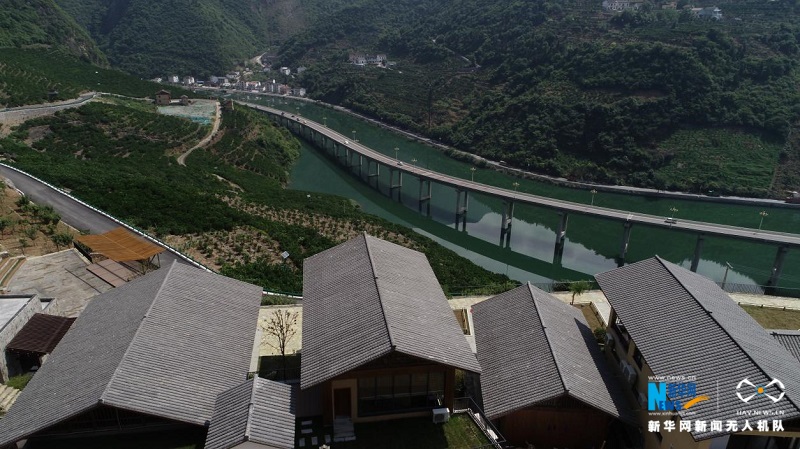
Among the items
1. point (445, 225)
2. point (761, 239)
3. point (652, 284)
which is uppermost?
point (652, 284)

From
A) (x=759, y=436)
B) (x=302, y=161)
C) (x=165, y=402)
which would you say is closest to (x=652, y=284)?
(x=759, y=436)

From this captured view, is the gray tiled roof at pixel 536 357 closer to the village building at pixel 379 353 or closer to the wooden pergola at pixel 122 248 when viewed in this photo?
the village building at pixel 379 353

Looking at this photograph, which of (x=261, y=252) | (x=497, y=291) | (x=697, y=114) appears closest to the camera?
(x=497, y=291)

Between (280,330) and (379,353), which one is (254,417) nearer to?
(379,353)

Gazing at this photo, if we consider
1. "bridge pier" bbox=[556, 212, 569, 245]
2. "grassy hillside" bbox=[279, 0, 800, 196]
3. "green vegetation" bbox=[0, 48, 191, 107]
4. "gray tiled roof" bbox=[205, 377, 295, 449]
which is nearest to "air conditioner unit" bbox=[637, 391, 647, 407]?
"gray tiled roof" bbox=[205, 377, 295, 449]

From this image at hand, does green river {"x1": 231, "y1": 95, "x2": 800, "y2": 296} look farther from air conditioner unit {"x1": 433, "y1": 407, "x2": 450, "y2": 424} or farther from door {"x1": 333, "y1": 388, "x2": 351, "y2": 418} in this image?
door {"x1": 333, "y1": 388, "x2": 351, "y2": 418}

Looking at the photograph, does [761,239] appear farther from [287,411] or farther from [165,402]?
[165,402]

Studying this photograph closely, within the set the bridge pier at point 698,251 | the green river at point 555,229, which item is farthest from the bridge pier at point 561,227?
the bridge pier at point 698,251

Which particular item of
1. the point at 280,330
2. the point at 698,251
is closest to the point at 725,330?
the point at 280,330
